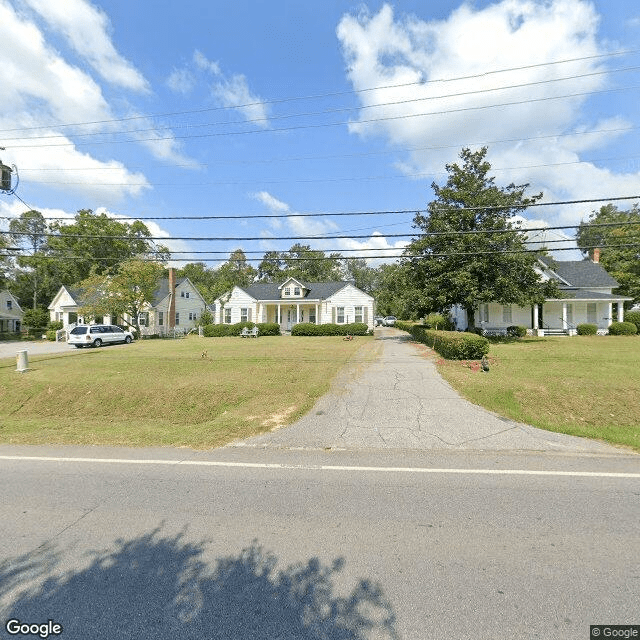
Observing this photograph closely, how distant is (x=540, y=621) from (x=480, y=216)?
25727mm

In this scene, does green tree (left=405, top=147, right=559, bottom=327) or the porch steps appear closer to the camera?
green tree (left=405, top=147, right=559, bottom=327)

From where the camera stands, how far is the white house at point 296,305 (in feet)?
125

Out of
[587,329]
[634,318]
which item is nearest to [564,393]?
[587,329]

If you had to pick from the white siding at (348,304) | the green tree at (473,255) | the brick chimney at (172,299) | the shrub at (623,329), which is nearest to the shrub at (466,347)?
the green tree at (473,255)

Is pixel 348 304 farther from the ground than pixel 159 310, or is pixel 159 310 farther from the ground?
pixel 348 304

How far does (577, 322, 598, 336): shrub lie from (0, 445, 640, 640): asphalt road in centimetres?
2928

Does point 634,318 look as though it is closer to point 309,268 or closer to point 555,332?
point 555,332

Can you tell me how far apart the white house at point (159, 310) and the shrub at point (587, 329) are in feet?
132

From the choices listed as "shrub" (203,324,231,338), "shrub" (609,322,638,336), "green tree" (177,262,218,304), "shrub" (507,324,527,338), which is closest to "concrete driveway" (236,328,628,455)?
"shrub" (507,324,527,338)

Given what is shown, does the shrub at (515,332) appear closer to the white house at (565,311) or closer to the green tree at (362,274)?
the white house at (565,311)

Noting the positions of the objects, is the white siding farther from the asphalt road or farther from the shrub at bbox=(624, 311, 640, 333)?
the asphalt road

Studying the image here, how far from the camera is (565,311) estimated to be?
3006 centimetres

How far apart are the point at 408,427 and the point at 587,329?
97.2 feet

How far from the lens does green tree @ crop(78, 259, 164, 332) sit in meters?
33.4
